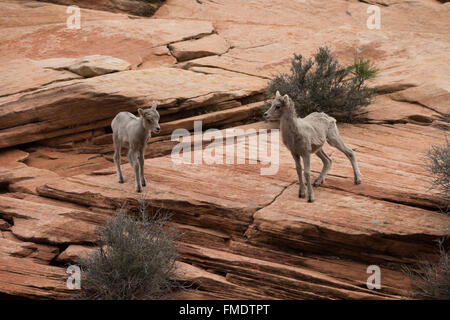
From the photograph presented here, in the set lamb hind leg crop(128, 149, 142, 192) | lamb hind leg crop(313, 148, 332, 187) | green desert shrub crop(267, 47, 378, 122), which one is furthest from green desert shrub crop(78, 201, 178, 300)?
green desert shrub crop(267, 47, 378, 122)

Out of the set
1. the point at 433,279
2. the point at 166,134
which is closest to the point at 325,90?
the point at 166,134

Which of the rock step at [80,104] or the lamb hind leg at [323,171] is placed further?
the rock step at [80,104]

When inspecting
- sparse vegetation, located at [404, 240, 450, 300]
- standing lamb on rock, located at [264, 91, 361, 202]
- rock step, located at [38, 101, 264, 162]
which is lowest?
sparse vegetation, located at [404, 240, 450, 300]

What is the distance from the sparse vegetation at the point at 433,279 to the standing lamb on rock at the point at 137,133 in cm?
464

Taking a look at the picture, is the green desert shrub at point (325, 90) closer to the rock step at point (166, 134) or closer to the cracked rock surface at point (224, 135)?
the cracked rock surface at point (224, 135)

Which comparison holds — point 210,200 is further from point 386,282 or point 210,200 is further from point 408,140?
point 408,140

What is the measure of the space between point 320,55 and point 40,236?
8168 millimetres

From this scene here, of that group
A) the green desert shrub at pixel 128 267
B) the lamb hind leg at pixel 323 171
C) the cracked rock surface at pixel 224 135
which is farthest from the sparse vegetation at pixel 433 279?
the green desert shrub at pixel 128 267

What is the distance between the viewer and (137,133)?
853cm

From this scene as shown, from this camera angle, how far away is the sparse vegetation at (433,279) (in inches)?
259

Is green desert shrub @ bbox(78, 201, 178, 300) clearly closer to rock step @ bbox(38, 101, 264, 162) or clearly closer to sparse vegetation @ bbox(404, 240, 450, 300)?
sparse vegetation @ bbox(404, 240, 450, 300)

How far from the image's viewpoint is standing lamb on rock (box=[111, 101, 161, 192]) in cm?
823

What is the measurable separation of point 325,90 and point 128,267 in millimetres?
7326

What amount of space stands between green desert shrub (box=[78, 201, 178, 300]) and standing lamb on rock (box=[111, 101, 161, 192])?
5.65 ft
